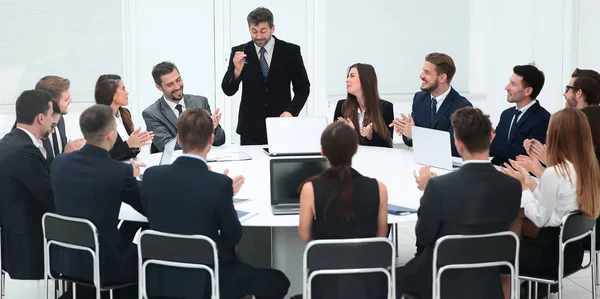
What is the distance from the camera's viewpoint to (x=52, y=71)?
820 cm

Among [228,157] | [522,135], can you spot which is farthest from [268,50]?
[522,135]

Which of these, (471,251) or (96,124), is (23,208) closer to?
(96,124)

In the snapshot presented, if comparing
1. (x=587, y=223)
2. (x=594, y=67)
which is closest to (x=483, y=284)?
(x=587, y=223)

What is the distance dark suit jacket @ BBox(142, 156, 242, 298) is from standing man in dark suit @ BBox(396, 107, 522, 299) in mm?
A: 828

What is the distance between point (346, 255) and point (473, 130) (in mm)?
804

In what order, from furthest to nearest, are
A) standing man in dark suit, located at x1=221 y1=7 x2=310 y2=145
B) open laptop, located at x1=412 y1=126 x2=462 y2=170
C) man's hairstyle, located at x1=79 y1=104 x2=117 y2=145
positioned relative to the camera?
standing man in dark suit, located at x1=221 y1=7 x2=310 y2=145, open laptop, located at x1=412 y1=126 x2=462 y2=170, man's hairstyle, located at x1=79 y1=104 x2=117 y2=145

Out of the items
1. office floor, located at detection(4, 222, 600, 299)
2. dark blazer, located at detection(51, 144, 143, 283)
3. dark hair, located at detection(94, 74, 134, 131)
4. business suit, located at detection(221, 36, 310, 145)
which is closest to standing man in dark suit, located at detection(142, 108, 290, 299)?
dark blazer, located at detection(51, 144, 143, 283)

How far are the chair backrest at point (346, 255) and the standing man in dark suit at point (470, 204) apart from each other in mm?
227

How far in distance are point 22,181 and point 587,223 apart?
109 inches

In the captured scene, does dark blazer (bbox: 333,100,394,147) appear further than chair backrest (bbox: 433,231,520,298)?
Yes

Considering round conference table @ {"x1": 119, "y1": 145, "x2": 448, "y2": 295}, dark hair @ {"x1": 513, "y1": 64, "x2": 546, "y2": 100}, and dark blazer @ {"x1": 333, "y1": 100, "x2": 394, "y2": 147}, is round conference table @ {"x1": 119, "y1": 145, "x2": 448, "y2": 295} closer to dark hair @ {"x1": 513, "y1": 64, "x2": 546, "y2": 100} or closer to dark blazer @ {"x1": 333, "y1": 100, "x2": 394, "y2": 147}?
dark blazer @ {"x1": 333, "y1": 100, "x2": 394, "y2": 147}

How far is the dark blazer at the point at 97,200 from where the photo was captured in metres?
3.68

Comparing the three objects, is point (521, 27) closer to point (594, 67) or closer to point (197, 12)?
point (594, 67)

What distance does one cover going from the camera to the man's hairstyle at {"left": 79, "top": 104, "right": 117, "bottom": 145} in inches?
149
